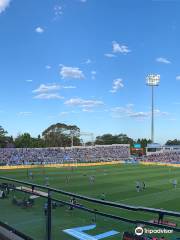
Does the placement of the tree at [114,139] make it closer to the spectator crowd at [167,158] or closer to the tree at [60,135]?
the tree at [60,135]

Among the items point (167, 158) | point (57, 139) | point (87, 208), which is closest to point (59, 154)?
point (167, 158)

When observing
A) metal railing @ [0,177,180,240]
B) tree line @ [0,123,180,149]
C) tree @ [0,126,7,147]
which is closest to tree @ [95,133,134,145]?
tree line @ [0,123,180,149]

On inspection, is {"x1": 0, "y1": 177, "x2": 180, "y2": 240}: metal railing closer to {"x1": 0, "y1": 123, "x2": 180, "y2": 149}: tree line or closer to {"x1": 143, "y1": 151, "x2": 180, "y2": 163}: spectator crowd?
{"x1": 143, "y1": 151, "x2": 180, "y2": 163}: spectator crowd

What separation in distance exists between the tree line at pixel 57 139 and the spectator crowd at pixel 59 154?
94.2 feet

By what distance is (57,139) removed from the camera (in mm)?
160125

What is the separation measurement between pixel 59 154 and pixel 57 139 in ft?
216

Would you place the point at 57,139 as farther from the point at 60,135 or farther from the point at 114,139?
the point at 114,139

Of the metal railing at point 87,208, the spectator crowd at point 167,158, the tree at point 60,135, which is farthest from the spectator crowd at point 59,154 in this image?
the metal railing at point 87,208

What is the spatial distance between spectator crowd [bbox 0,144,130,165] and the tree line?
2870cm

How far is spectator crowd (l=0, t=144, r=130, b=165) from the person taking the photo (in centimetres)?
8275

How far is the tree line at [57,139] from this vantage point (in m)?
135

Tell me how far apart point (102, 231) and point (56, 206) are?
3.58 feet

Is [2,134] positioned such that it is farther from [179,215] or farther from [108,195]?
[179,215]

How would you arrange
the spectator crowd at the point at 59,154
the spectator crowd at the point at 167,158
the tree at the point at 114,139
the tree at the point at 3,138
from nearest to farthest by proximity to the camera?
the spectator crowd at the point at 59,154
the spectator crowd at the point at 167,158
the tree at the point at 3,138
the tree at the point at 114,139
